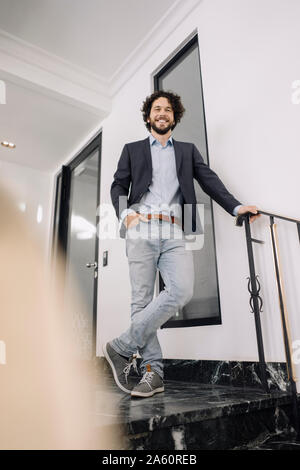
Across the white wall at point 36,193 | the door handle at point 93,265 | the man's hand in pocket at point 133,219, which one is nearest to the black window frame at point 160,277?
the man's hand in pocket at point 133,219

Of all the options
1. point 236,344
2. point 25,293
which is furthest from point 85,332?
point 25,293

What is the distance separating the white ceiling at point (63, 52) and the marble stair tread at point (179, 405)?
2.74 meters

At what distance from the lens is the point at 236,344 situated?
5.96 ft

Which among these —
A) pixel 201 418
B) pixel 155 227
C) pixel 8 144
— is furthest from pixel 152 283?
pixel 8 144

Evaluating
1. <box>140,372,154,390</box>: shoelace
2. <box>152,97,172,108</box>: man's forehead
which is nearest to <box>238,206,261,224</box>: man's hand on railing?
<box>152,97,172,108</box>: man's forehead

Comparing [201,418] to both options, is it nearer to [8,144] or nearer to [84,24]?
[84,24]

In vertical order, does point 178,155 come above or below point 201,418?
above

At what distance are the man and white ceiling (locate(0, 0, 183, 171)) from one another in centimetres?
133

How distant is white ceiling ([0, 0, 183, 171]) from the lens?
2689mm

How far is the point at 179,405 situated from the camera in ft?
4.10

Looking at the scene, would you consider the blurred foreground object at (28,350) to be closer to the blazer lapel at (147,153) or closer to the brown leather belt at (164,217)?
the brown leather belt at (164,217)

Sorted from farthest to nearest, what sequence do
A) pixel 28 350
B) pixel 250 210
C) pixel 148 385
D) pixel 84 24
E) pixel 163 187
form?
pixel 84 24, pixel 163 187, pixel 250 210, pixel 148 385, pixel 28 350

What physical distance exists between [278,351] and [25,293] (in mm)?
1390

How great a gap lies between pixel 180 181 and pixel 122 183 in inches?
11.7
